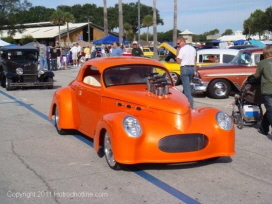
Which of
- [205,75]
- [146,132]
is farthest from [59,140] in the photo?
[205,75]

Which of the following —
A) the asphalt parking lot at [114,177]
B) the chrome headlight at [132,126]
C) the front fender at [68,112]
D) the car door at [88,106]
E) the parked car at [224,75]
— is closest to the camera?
the asphalt parking lot at [114,177]

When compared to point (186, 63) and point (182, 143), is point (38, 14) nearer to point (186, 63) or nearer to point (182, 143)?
point (186, 63)

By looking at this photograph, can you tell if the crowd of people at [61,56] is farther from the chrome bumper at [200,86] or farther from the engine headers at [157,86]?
the engine headers at [157,86]

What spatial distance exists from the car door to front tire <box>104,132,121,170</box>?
0.79 metres

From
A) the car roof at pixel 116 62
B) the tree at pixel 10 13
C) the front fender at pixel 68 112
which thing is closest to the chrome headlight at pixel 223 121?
the car roof at pixel 116 62

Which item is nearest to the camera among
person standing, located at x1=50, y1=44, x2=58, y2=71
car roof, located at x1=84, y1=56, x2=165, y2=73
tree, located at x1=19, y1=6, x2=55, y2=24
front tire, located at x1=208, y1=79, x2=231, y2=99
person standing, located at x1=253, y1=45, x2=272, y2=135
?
car roof, located at x1=84, y1=56, x2=165, y2=73

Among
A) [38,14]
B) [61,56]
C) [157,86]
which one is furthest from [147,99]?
[38,14]

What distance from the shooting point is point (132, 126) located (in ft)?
18.7

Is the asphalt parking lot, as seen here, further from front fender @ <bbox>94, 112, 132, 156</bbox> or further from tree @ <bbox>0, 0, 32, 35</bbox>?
tree @ <bbox>0, 0, 32, 35</bbox>

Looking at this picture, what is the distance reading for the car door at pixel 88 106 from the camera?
6.95 metres

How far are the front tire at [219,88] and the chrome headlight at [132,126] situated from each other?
8.33 meters

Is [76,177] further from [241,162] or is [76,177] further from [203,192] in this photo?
[241,162]

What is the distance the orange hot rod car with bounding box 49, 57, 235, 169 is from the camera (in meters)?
5.64

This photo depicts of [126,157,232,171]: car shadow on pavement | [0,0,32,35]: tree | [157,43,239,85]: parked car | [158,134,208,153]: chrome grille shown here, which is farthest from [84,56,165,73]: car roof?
[0,0,32,35]: tree
